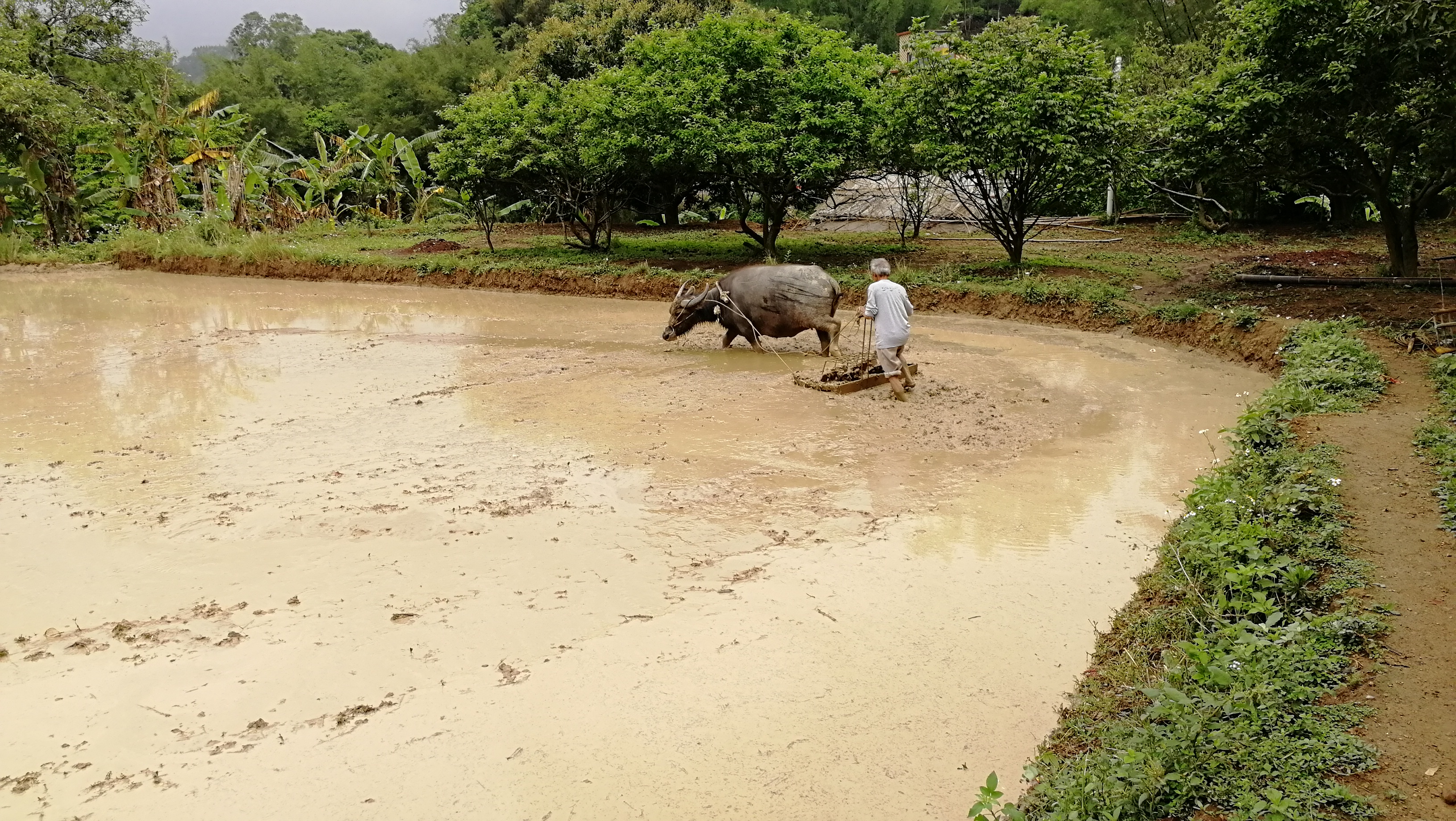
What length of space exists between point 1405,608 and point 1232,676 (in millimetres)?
1154

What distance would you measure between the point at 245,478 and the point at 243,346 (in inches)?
249

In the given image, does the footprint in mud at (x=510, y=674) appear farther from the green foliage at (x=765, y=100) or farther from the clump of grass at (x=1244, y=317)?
the green foliage at (x=765, y=100)

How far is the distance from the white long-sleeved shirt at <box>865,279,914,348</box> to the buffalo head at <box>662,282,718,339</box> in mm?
2963

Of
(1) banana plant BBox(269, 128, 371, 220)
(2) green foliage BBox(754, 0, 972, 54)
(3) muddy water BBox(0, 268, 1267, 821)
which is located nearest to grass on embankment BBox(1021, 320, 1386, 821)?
(3) muddy water BBox(0, 268, 1267, 821)

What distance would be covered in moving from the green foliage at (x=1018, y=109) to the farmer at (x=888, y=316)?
6.21 m

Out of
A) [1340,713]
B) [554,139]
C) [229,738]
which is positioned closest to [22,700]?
→ [229,738]

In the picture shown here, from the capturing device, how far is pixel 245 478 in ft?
23.6

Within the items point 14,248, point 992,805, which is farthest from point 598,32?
point 992,805

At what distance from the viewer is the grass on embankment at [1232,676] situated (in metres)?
3.06

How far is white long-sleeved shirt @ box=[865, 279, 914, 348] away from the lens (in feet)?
28.8

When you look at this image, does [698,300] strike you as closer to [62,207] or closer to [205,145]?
[205,145]

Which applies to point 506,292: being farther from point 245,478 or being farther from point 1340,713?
point 1340,713

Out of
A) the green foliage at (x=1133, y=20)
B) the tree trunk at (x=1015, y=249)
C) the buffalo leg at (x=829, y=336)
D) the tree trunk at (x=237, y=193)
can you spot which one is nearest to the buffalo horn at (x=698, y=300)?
the buffalo leg at (x=829, y=336)

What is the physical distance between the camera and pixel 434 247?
21.3 metres
